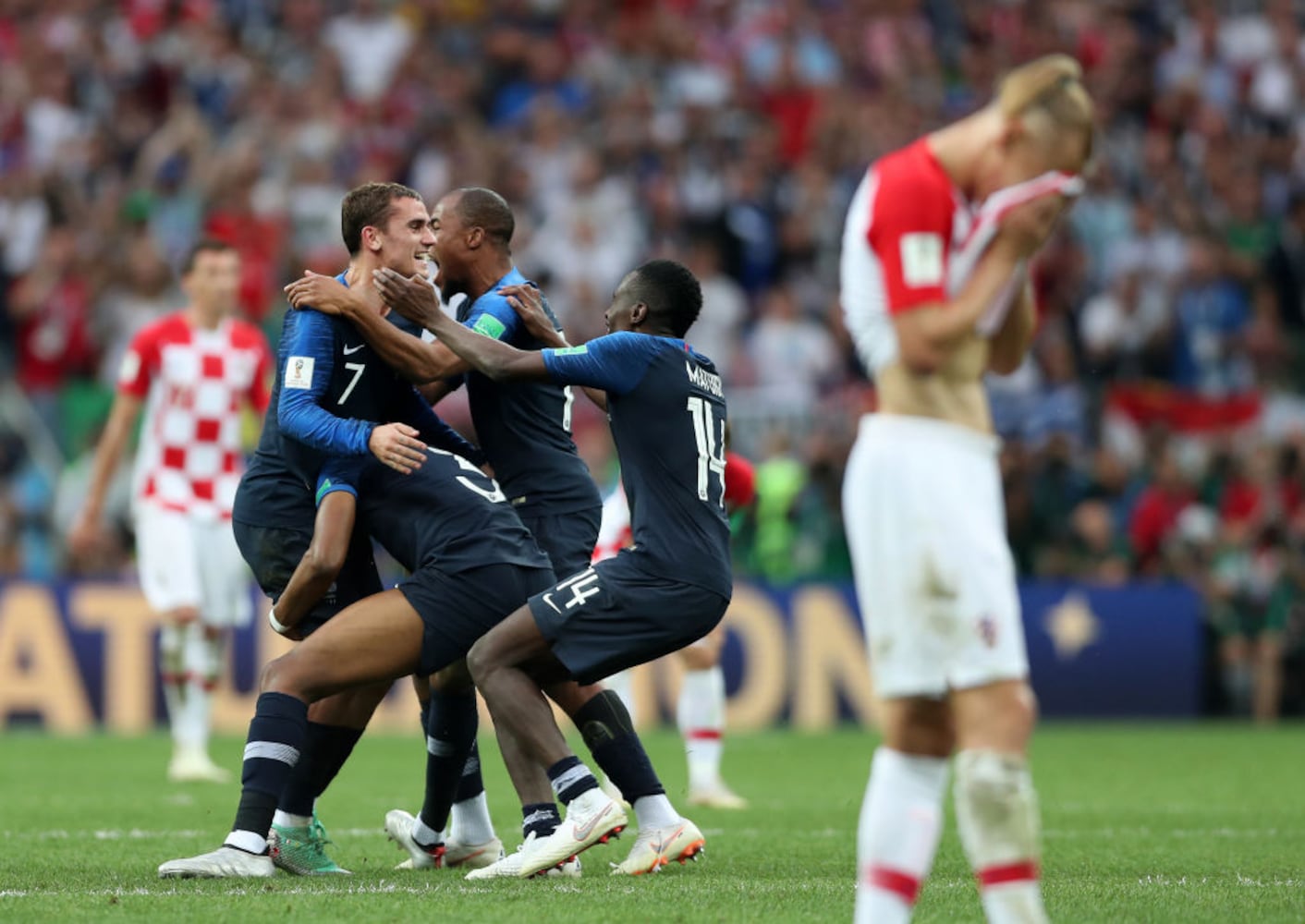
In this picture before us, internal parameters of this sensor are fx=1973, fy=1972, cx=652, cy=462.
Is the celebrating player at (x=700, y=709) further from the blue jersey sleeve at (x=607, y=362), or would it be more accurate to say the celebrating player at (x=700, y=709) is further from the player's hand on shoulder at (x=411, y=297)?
the player's hand on shoulder at (x=411, y=297)

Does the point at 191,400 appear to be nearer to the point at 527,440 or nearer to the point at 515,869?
the point at 527,440

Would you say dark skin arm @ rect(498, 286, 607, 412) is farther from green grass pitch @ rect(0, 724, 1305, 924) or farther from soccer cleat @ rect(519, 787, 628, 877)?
green grass pitch @ rect(0, 724, 1305, 924)

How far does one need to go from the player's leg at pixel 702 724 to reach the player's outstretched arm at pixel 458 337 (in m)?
3.98

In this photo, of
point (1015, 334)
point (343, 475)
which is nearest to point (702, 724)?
point (343, 475)

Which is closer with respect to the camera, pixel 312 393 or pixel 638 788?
pixel 312 393

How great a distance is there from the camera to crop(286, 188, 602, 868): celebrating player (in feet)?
24.0

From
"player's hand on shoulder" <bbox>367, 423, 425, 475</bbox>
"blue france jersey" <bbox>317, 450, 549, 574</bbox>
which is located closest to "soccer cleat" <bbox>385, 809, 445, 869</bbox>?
"blue france jersey" <bbox>317, 450, 549, 574</bbox>

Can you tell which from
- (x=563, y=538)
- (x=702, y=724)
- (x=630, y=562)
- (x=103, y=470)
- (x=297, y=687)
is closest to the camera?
(x=297, y=687)

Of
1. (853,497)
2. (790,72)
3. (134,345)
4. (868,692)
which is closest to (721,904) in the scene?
(853,497)

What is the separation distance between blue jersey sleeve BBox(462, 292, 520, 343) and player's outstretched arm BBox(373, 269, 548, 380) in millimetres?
338

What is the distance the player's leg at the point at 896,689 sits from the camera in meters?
4.61

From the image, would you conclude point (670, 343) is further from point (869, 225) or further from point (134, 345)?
point (134, 345)

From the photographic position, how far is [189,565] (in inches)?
470

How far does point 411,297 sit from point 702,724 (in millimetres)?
4277
